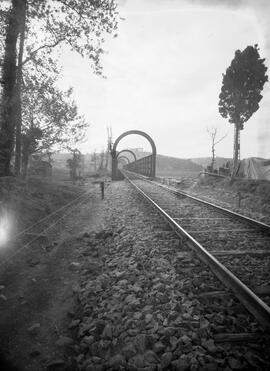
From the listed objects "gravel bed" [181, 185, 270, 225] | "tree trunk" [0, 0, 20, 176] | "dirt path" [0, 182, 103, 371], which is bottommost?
"dirt path" [0, 182, 103, 371]

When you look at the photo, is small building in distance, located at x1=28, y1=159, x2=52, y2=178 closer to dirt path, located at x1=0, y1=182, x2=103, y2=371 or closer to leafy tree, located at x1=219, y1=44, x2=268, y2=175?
dirt path, located at x1=0, y1=182, x2=103, y2=371

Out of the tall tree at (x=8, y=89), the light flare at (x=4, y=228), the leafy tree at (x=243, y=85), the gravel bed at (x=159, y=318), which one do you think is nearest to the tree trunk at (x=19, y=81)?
the tall tree at (x=8, y=89)

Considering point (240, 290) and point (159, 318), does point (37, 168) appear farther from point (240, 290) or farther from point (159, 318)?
point (240, 290)

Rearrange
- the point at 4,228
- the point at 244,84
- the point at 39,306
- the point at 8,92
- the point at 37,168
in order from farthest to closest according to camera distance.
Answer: the point at 244,84, the point at 37,168, the point at 8,92, the point at 4,228, the point at 39,306

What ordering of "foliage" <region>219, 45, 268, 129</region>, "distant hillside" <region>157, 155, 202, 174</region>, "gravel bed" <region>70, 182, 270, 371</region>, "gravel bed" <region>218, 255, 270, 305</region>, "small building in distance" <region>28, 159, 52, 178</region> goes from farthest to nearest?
"distant hillside" <region>157, 155, 202, 174</region>
"foliage" <region>219, 45, 268, 129</region>
"small building in distance" <region>28, 159, 52, 178</region>
"gravel bed" <region>218, 255, 270, 305</region>
"gravel bed" <region>70, 182, 270, 371</region>

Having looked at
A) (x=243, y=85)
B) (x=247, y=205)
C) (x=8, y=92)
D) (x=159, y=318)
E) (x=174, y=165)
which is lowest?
(x=159, y=318)

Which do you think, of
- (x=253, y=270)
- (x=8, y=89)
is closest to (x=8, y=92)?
(x=8, y=89)

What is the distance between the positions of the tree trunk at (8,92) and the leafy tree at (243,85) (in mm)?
25235

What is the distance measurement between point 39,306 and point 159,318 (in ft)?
6.11

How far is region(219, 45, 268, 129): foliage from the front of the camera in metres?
27.4

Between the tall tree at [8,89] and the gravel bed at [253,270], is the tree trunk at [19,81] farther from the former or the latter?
the gravel bed at [253,270]

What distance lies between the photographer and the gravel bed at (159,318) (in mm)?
2178

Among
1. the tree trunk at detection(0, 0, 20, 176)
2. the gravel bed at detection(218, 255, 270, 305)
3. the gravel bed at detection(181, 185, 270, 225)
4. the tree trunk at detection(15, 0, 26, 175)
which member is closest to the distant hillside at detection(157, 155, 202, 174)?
the gravel bed at detection(181, 185, 270, 225)

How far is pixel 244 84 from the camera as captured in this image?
2789 cm
